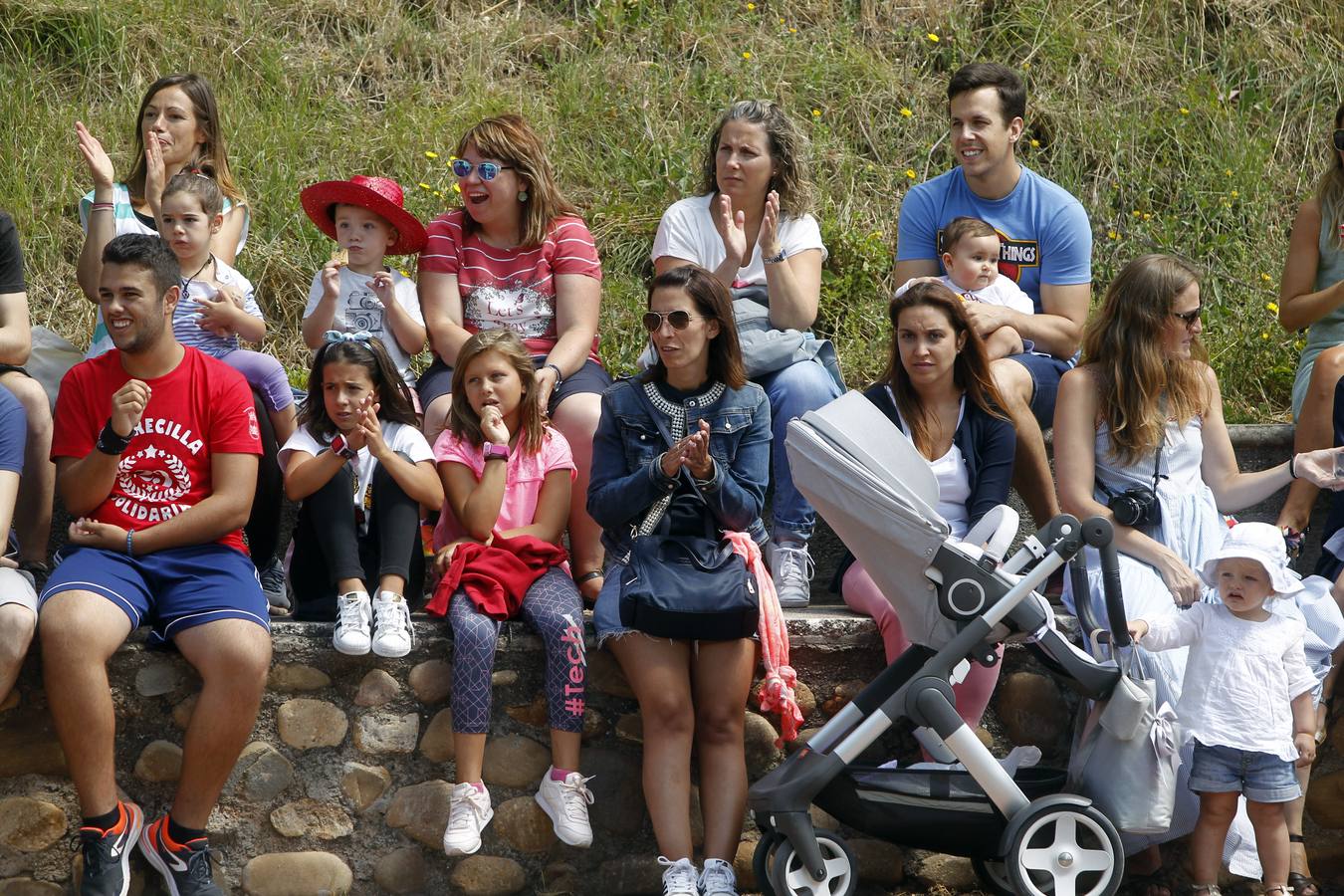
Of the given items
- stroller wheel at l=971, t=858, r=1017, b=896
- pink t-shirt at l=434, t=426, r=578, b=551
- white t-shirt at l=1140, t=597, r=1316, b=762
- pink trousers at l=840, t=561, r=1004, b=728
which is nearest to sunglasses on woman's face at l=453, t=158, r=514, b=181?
pink t-shirt at l=434, t=426, r=578, b=551

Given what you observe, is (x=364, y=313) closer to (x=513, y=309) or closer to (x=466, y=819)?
(x=513, y=309)

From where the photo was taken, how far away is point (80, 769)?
3637 millimetres

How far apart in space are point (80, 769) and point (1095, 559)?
9.21 feet

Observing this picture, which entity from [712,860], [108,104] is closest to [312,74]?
[108,104]

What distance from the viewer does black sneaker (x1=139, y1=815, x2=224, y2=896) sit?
146 inches

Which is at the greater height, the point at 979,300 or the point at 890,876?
the point at 979,300

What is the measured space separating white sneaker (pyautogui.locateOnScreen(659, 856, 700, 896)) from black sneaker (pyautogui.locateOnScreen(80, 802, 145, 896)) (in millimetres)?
1358

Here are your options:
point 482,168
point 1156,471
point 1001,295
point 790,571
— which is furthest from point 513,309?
point 1156,471

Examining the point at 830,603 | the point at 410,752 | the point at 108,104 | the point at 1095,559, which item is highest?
the point at 108,104

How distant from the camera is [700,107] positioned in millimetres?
7207

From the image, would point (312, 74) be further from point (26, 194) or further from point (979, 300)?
point (979, 300)

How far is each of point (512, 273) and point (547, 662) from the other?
1.50 meters

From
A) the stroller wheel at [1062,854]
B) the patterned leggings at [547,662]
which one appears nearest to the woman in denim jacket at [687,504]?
the patterned leggings at [547,662]

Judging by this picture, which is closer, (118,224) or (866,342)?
(118,224)
